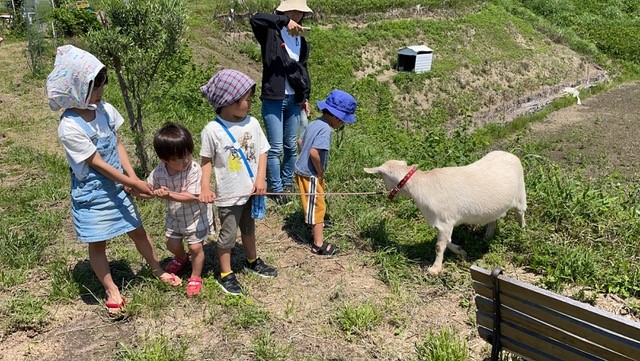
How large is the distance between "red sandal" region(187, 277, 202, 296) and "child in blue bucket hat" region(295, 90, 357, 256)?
46.4 inches

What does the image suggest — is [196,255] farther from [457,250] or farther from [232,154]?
[457,250]

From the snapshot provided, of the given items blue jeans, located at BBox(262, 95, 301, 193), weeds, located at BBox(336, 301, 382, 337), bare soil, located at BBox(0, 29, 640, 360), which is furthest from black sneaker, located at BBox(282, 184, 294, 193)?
weeds, located at BBox(336, 301, 382, 337)

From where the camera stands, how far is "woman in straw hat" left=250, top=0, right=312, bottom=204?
477cm

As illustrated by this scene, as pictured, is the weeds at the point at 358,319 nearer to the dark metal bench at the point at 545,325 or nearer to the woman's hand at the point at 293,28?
the dark metal bench at the point at 545,325

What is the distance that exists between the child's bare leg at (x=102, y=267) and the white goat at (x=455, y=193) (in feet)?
7.61

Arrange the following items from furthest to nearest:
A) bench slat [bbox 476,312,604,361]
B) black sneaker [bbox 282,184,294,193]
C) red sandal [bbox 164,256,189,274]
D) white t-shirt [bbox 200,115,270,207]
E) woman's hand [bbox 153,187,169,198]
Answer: black sneaker [bbox 282,184,294,193], red sandal [bbox 164,256,189,274], white t-shirt [bbox 200,115,270,207], woman's hand [bbox 153,187,169,198], bench slat [bbox 476,312,604,361]

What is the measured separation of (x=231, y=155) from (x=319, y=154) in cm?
101

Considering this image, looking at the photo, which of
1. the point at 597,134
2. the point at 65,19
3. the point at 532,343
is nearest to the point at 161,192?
the point at 532,343

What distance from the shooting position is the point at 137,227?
354 centimetres

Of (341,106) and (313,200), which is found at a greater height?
(341,106)

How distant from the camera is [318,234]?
176 inches

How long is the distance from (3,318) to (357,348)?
2557 millimetres

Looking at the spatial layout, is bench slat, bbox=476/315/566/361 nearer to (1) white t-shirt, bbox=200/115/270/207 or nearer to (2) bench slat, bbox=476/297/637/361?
(2) bench slat, bbox=476/297/637/361

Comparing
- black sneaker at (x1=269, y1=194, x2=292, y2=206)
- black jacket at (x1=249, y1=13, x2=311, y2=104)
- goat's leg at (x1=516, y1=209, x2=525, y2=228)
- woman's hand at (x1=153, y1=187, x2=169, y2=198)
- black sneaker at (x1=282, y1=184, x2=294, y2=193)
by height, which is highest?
black jacket at (x1=249, y1=13, x2=311, y2=104)
